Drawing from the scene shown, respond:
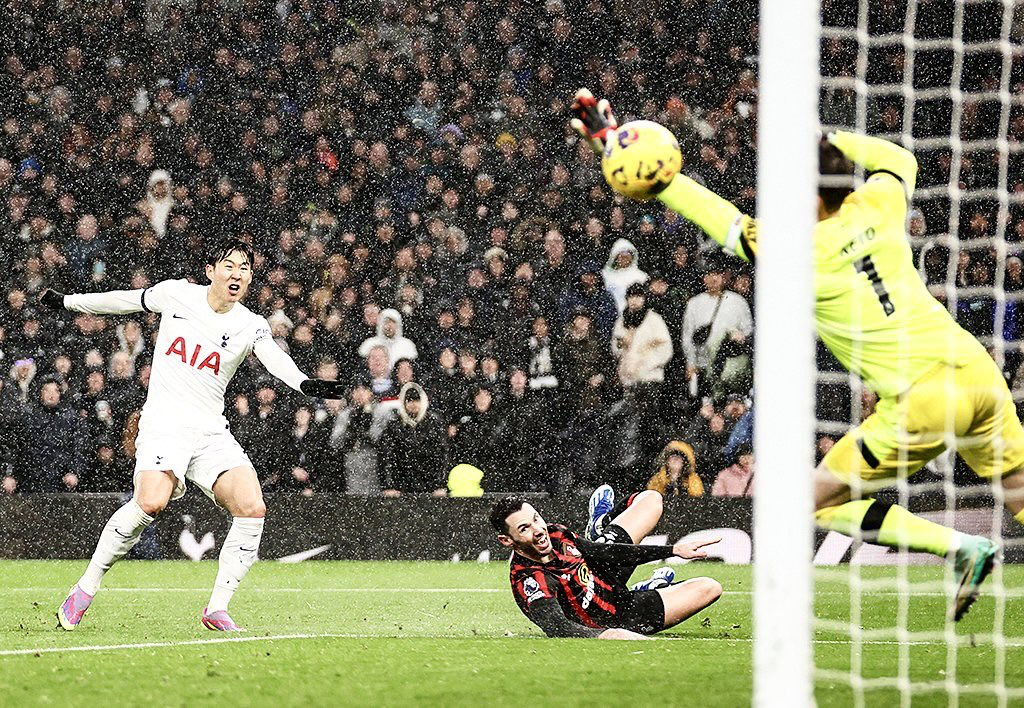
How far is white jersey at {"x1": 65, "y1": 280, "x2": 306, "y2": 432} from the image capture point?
802cm

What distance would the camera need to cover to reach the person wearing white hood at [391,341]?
1295 cm

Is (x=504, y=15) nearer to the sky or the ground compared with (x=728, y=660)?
nearer to the sky

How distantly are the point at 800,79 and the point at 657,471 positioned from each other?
878cm

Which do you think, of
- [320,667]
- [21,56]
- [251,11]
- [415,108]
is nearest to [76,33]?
[21,56]

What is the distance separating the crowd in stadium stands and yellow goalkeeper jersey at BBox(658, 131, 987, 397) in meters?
6.68

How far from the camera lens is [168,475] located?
309 inches

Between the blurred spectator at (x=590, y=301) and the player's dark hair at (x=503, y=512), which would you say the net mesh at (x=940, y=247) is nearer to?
the player's dark hair at (x=503, y=512)

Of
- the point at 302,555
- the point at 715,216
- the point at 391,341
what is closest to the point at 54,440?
the point at 302,555

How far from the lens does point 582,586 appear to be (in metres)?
7.34

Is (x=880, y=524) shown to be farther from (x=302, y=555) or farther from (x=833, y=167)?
(x=302, y=555)

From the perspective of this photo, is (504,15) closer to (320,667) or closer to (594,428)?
(594,428)

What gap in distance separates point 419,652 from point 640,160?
8.02 ft

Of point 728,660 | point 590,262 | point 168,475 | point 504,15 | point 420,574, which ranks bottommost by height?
point 420,574

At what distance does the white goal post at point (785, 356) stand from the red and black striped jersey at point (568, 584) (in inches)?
127
